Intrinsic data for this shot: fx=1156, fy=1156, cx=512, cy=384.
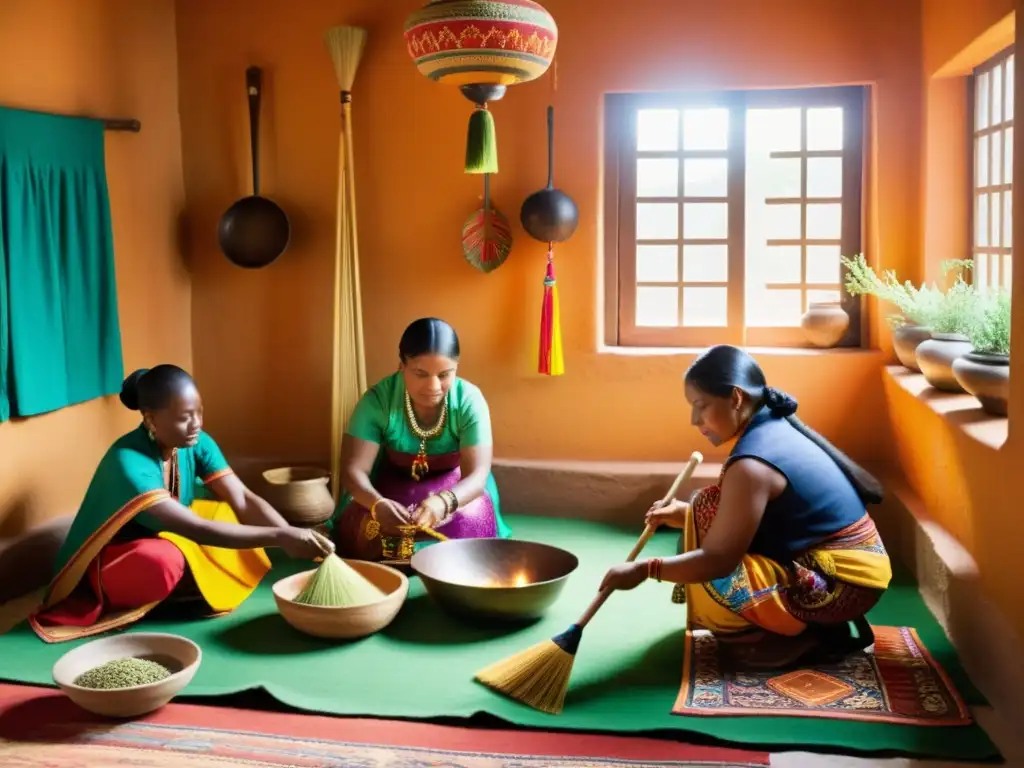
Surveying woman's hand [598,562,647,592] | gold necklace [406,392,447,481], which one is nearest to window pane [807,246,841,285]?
gold necklace [406,392,447,481]

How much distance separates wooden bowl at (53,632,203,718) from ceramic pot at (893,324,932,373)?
9.09 feet

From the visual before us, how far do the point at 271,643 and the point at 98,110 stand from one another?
235 cm

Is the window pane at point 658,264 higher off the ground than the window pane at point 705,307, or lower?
higher

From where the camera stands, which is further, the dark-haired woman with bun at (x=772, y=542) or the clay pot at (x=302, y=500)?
the clay pot at (x=302, y=500)

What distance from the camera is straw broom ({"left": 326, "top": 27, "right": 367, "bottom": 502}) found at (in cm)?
505

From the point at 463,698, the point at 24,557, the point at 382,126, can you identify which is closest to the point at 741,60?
the point at 382,126

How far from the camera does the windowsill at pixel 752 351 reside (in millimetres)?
4938

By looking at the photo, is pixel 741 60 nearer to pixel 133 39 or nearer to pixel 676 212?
pixel 676 212

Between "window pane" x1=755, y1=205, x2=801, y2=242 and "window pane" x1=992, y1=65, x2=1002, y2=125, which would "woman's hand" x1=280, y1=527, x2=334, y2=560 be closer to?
"window pane" x1=755, y1=205, x2=801, y2=242

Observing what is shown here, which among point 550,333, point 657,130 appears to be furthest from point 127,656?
point 657,130

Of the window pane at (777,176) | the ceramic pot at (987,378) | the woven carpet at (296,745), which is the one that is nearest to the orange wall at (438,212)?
the window pane at (777,176)

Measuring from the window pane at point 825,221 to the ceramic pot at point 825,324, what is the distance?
311mm

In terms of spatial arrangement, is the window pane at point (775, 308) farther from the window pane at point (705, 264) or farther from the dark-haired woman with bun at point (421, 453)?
the dark-haired woman with bun at point (421, 453)

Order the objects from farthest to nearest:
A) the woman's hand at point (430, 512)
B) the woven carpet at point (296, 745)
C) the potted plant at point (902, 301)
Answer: the potted plant at point (902, 301), the woman's hand at point (430, 512), the woven carpet at point (296, 745)
